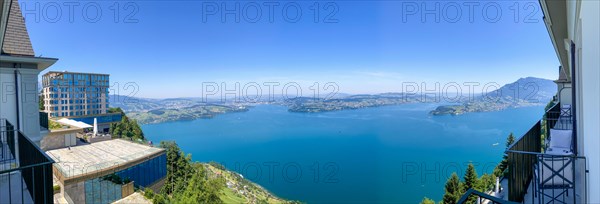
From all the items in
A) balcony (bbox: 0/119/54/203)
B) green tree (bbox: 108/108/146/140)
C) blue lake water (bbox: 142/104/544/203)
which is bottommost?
blue lake water (bbox: 142/104/544/203)

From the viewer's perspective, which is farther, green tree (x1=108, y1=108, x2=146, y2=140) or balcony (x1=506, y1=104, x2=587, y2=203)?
green tree (x1=108, y1=108, x2=146, y2=140)

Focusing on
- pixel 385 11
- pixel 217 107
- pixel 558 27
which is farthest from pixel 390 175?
pixel 217 107

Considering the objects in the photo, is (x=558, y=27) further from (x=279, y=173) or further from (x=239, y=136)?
(x=239, y=136)

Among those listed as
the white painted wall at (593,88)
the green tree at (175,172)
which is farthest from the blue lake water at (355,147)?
the white painted wall at (593,88)

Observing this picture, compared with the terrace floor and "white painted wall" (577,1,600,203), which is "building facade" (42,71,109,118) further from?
"white painted wall" (577,1,600,203)

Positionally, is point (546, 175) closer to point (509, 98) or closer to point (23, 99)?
point (23, 99)

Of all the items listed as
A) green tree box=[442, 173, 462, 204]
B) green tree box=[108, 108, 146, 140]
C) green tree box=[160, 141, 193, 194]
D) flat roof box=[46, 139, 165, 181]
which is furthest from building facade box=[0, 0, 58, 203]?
green tree box=[108, 108, 146, 140]

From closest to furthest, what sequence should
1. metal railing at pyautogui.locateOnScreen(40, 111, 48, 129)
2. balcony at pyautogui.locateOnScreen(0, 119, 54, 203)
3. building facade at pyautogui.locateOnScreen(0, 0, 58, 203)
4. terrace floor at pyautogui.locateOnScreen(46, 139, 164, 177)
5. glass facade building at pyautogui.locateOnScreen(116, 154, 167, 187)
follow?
balcony at pyautogui.locateOnScreen(0, 119, 54, 203) < building facade at pyautogui.locateOnScreen(0, 0, 58, 203) < metal railing at pyautogui.locateOnScreen(40, 111, 48, 129) < terrace floor at pyautogui.locateOnScreen(46, 139, 164, 177) < glass facade building at pyautogui.locateOnScreen(116, 154, 167, 187)

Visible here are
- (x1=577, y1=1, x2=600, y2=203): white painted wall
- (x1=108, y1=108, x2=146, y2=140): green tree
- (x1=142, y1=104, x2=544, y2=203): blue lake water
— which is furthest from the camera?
(x1=142, y1=104, x2=544, y2=203): blue lake water
